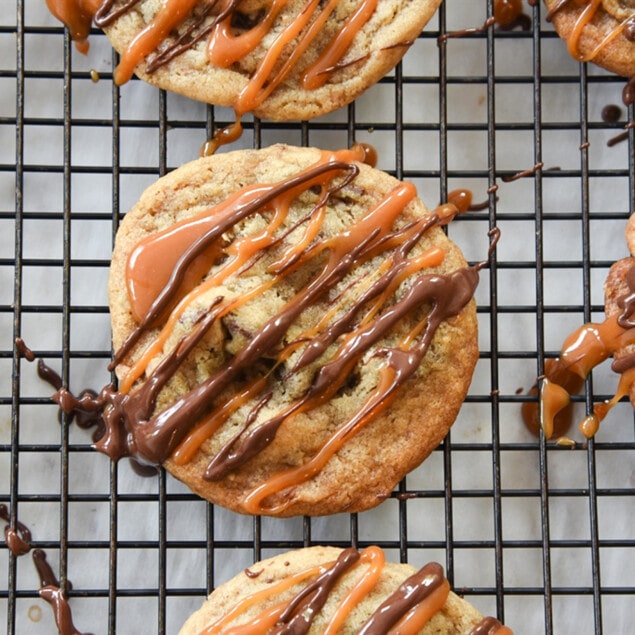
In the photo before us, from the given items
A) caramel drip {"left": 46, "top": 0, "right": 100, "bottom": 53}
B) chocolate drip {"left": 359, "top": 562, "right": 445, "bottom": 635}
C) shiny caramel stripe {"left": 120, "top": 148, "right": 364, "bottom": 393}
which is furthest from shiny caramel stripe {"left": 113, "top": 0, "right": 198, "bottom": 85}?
chocolate drip {"left": 359, "top": 562, "right": 445, "bottom": 635}

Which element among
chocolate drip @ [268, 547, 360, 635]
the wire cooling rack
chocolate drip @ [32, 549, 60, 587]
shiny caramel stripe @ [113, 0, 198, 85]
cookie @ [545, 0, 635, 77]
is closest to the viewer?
chocolate drip @ [268, 547, 360, 635]

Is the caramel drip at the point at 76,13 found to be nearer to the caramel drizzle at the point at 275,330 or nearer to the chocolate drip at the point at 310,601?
the caramel drizzle at the point at 275,330

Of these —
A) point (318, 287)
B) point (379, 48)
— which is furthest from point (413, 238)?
point (379, 48)

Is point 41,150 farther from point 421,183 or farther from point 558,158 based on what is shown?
point 558,158

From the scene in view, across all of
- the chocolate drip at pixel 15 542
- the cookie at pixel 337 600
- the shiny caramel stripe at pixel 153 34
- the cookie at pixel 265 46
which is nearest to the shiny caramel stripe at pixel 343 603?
the cookie at pixel 337 600

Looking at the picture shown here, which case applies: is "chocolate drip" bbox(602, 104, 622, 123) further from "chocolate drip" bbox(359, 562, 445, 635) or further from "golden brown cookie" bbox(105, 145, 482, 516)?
"chocolate drip" bbox(359, 562, 445, 635)

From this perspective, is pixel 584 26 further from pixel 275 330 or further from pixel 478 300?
pixel 275 330
